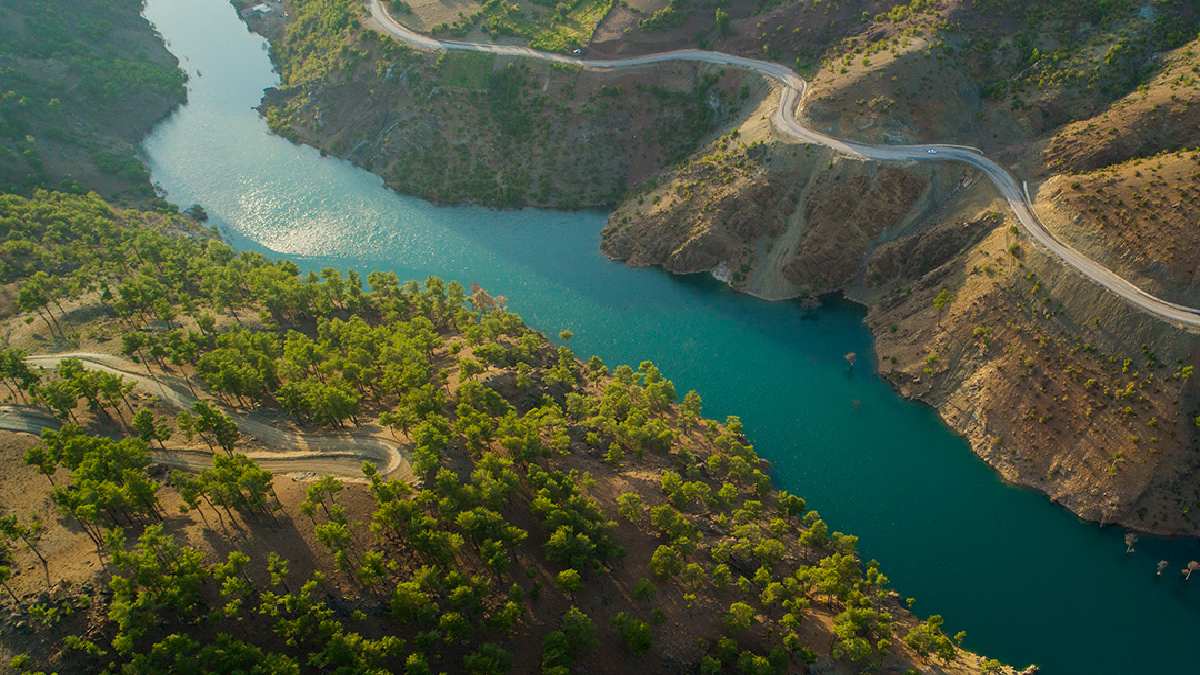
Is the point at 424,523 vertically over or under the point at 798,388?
under

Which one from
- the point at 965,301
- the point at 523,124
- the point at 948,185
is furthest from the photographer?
the point at 523,124

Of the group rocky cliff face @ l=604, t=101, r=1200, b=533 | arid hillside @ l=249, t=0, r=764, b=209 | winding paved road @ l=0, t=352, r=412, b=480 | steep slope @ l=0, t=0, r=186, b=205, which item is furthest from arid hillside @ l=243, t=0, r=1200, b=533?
winding paved road @ l=0, t=352, r=412, b=480


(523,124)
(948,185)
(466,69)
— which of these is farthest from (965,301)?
(466,69)

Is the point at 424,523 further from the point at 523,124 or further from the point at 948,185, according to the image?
the point at 523,124

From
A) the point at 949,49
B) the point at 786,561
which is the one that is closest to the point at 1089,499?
the point at 786,561

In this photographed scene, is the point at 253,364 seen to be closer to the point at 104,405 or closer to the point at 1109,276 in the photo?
the point at 104,405

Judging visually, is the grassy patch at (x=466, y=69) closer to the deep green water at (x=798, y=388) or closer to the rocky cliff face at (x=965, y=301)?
the deep green water at (x=798, y=388)

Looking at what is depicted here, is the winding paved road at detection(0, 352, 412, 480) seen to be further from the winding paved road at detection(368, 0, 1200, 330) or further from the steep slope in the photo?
the winding paved road at detection(368, 0, 1200, 330)
